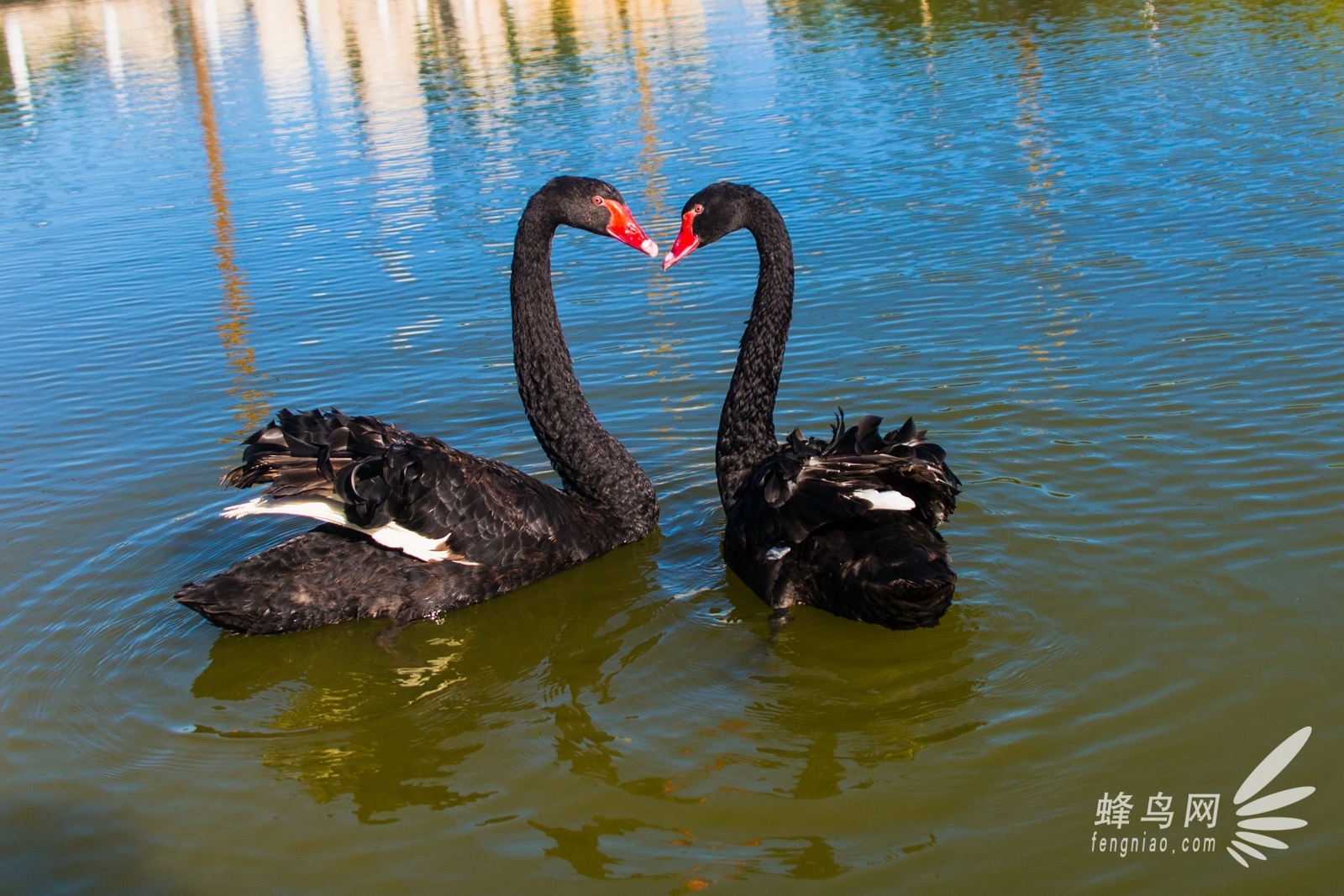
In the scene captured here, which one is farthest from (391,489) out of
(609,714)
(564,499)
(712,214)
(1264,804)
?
(1264,804)

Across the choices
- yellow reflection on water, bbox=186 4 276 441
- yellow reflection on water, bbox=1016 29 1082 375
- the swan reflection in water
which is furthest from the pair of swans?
yellow reflection on water, bbox=186 4 276 441

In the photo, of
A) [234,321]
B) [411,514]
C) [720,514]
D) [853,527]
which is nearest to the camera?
[853,527]

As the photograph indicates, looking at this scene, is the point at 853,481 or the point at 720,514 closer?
the point at 853,481

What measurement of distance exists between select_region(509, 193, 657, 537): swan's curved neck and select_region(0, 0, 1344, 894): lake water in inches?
11.1

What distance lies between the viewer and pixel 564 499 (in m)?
5.91

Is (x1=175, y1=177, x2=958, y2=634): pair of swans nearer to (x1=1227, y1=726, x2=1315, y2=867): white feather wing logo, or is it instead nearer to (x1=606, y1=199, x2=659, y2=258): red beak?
(x1=606, y1=199, x2=659, y2=258): red beak

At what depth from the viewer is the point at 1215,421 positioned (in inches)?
243

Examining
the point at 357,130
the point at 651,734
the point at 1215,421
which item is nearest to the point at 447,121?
the point at 357,130

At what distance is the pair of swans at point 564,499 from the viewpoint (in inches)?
183

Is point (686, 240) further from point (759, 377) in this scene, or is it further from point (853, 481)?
point (853, 481)

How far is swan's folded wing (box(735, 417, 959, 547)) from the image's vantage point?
459 cm

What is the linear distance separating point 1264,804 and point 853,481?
168 centimetres

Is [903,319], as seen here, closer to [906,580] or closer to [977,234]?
[977,234]

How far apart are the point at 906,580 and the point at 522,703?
148 centimetres
